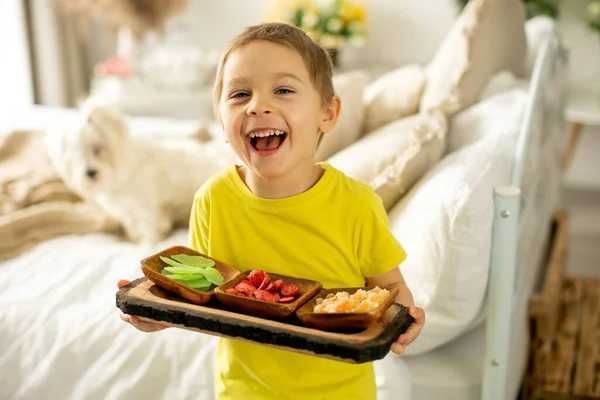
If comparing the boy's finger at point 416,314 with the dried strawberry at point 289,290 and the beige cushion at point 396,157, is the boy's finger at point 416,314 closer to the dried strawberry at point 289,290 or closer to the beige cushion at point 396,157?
the dried strawberry at point 289,290

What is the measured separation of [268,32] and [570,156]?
9.04ft

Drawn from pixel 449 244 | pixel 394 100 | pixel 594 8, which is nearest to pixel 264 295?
pixel 449 244

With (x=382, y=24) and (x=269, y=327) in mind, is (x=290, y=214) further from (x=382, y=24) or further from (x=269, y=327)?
(x=382, y=24)

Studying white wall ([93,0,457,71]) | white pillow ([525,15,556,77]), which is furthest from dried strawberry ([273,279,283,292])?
white wall ([93,0,457,71])

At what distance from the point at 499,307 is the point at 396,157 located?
1.36ft

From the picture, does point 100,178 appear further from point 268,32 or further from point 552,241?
point 552,241

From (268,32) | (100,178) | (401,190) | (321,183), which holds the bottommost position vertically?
(100,178)

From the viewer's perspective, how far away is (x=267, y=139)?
98 cm

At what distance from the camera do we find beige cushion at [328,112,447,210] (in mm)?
1466

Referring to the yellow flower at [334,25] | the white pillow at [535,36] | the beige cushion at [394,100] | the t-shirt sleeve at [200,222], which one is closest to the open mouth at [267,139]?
the t-shirt sleeve at [200,222]

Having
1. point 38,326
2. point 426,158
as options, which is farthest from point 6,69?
point 426,158

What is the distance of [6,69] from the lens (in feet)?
12.2

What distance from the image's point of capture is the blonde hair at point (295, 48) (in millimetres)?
974

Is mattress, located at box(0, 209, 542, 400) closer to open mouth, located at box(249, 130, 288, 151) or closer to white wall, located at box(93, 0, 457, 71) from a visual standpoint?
open mouth, located at box(249, 130, 288, 151)
